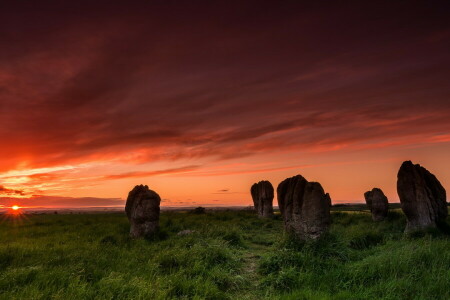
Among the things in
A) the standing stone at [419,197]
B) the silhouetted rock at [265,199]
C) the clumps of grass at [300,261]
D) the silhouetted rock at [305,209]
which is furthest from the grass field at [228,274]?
the silhouetted rock at [265,199]

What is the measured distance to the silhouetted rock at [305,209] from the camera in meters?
14.1

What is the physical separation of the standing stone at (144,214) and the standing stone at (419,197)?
50.6 ft

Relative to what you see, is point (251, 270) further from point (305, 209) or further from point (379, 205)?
point (379, 205)

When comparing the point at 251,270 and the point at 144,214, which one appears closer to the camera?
the point at 251,270

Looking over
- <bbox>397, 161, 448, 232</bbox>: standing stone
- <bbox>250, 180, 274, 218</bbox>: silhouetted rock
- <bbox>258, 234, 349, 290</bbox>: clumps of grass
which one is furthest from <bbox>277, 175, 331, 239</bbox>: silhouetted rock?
<bbox>250, 180, 274, 218</bbox>: silhouetted rock

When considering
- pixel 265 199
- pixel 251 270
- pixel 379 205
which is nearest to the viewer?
pixel 251 270

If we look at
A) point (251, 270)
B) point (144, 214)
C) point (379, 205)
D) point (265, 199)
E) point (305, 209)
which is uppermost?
point (305, 209)

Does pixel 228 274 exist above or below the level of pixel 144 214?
below

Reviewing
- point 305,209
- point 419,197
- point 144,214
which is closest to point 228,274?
point 305,209

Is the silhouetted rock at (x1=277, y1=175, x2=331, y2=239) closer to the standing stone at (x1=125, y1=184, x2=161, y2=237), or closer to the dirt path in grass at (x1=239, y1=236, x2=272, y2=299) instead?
the dirt path in grass at (x1=239, y1=236, x2=272, y2=299)

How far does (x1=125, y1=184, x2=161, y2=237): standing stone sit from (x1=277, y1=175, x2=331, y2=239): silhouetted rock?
27.7 feet

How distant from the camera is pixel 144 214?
64.5 feet

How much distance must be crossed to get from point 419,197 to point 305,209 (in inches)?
358

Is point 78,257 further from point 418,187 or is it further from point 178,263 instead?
point 418,187
